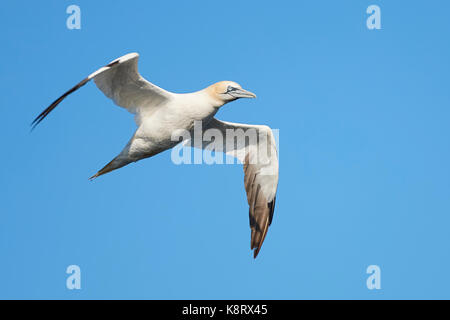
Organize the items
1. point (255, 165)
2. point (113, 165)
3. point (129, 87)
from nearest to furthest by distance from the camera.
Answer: point (129, 87) < point (113, 165) < point (255, 165)

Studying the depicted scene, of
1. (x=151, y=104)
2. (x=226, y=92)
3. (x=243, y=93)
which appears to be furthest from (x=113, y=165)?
(x=243, y=93)

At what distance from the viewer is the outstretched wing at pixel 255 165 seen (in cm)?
1596

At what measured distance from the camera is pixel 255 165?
640 inches

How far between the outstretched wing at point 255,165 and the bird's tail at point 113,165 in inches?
83.2

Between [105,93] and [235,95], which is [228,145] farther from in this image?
[105,93]

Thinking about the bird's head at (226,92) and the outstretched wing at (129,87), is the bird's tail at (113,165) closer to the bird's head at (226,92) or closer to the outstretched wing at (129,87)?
the outstretched wing at (129,87)

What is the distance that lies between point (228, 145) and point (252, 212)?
1.59 meters

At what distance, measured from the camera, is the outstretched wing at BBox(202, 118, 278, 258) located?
1596 cm

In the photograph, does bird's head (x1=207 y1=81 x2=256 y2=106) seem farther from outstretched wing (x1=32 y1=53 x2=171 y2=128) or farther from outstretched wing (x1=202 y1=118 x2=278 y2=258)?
outstretched wing (x1=202 y1=118 x2=278 y2=258)

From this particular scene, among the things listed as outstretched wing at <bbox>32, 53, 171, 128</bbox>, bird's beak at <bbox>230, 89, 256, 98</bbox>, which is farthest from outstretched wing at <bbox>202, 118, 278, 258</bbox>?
outstretched wing at <bbox>32, 53, 171, 128</bbox>

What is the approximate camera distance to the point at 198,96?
14164 mm

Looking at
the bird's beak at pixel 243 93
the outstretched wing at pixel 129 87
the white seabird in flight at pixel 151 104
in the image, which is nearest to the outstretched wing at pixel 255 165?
the white seabird in flight at pixel 151 104

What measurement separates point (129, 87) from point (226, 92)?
1888mm

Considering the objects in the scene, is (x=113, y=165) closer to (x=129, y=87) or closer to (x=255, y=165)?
(x=129, y=87)
